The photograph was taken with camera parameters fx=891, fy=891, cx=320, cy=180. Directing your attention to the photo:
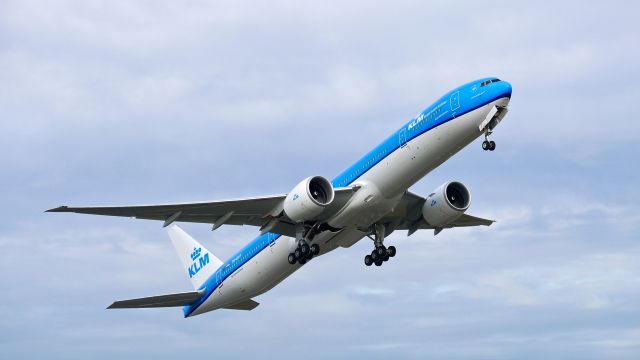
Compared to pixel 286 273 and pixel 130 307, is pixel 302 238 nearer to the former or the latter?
pixel 286 273

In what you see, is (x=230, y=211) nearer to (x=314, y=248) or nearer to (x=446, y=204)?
(x=314, y=248)

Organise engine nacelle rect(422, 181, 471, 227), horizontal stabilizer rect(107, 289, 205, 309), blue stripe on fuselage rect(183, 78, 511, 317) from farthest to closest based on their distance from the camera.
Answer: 1. horizontal stabilizer rect(107, 289, 205, 309)
2. engine nacelle rect(422, 181, 471, 227)
3. blue stripe on fuselage rect(183, 78, 511, 317)

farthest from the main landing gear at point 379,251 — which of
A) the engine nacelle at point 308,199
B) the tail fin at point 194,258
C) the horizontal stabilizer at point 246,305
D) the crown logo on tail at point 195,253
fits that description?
the crown logo on tail at point 195,253

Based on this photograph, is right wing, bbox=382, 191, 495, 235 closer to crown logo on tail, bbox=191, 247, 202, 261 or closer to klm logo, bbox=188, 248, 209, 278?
klm logo, bbox=188, 248, 209, 278

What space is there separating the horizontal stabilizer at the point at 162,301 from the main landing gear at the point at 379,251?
9212 mm

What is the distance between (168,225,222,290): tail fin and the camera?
44.8 metres

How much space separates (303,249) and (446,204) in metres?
6.29

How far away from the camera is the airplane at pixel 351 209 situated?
31.7m

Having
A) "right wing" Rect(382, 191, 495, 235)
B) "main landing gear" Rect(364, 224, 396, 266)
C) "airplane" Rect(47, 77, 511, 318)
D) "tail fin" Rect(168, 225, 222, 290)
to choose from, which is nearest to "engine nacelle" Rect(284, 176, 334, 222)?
"airplane" Rect(47, 77, 511, 318)

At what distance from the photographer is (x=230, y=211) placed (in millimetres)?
35812

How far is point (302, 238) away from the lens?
118 feet

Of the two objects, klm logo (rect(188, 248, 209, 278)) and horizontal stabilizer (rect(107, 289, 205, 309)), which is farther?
klm logo (rect(188, 248, 209, 278))

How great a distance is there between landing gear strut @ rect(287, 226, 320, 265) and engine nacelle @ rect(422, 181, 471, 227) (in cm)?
515

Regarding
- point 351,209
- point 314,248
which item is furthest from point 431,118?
point 314,248
